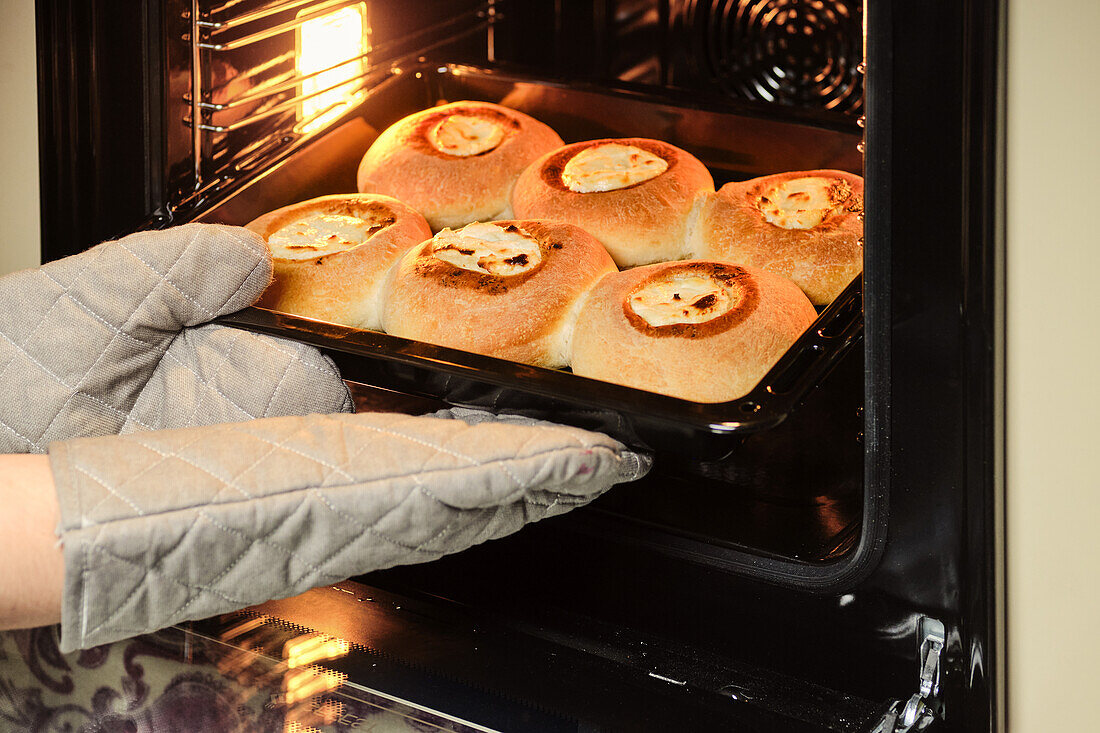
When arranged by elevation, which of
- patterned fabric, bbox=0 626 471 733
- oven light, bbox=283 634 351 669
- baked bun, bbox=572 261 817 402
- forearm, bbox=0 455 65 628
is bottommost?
patterned fabric, bbox=0 626 471 733

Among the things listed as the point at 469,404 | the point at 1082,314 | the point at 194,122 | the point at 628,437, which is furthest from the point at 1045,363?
the point at 194,122

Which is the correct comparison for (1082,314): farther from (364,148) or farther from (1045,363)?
(364,148)

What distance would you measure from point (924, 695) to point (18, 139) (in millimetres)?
1153

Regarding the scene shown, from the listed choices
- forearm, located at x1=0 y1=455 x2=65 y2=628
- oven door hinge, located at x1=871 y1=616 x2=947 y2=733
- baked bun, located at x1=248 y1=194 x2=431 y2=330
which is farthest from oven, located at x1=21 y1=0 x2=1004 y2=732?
forearm, located at x1=0 y1=455 x2=65 y2=628

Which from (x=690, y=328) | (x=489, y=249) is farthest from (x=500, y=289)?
(x=690, y=328)

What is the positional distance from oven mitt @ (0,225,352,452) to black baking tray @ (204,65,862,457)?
3 centimetres

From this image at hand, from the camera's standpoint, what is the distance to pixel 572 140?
1367 mm

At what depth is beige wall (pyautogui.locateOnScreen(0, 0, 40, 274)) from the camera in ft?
3.76

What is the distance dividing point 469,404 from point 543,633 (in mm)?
A: 214

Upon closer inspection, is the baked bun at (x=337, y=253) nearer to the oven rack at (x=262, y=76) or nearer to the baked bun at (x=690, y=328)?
the oven rack at (x=262, y=76)

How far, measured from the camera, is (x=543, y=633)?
0.87 metres

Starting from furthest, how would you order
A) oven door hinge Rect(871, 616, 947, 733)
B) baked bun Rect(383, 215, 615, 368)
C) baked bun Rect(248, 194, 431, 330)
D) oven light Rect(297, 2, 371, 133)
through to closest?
oven light Rect(297, 2, 371, 133) → baked bun Rect(248, 194, 431, 330) → baked bun Rect(383, 215, 615, 368) → oven door hinge Rect(871, 616, 947, 733)

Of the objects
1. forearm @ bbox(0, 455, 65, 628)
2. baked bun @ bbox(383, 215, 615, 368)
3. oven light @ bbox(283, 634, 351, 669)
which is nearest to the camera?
forearm @ bbox(0, 455, 65, 628)

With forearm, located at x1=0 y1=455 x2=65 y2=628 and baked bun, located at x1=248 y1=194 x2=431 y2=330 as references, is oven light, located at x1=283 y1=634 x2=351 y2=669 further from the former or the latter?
baked bun, located at x1=248 y1=194 x2=431 y2=330
